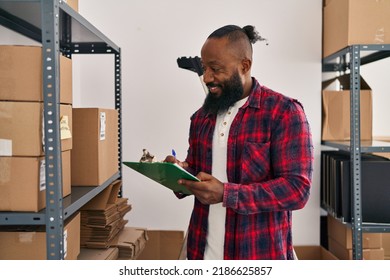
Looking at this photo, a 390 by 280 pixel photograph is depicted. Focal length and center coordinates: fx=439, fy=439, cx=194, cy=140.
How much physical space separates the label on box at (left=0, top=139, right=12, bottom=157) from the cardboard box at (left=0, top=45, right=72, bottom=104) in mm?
109

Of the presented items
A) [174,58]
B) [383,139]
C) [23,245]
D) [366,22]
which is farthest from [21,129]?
[383,139]

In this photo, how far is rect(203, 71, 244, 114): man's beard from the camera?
1.30 meters

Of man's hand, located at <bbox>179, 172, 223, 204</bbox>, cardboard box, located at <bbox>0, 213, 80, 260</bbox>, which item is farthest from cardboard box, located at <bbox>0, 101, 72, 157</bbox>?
man's hand, located at <bbox>179, 172, 223, 204</bbox>

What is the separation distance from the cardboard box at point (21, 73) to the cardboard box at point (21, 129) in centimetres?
2

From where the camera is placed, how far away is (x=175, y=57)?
2461mm

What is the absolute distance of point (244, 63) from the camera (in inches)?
51.6

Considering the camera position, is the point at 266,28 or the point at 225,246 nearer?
the point at 225,246

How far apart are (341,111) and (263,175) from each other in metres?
1.24

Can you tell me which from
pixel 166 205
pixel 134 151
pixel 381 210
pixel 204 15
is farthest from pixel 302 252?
pixel 204 15

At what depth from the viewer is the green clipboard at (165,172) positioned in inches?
44.6

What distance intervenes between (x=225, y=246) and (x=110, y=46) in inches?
41.5

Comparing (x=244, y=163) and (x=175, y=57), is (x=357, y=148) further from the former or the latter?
(x=175, y=57)

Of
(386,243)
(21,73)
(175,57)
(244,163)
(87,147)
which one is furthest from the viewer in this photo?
(175,57)

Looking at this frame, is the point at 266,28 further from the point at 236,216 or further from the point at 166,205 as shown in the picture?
the point at 236,216
